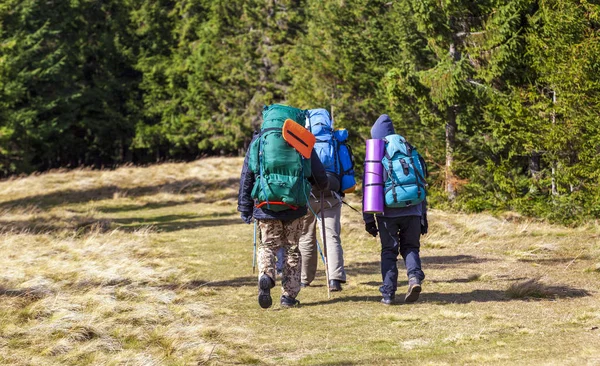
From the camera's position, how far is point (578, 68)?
49.5 ft

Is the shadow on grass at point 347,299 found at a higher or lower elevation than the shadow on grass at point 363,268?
higher

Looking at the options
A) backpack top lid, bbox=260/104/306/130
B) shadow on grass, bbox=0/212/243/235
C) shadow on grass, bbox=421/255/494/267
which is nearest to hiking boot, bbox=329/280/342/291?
backpack top lid, bbox=260/104/306/130

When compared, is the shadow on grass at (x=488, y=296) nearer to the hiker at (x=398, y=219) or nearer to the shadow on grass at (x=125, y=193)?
the hiker at (x=398, y=219)

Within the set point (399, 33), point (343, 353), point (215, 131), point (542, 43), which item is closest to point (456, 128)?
point (399, 33)

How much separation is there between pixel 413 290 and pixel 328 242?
155 cm

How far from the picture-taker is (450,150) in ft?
67.3

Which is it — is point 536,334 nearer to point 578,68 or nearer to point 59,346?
point 59,346

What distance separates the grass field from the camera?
652 centimetres

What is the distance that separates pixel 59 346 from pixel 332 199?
13.8 feet

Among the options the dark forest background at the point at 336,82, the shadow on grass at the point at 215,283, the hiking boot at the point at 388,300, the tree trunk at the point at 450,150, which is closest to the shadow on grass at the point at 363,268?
the shadow on grass at the point at 215,283

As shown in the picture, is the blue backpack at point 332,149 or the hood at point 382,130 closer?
the hood at point 382,130

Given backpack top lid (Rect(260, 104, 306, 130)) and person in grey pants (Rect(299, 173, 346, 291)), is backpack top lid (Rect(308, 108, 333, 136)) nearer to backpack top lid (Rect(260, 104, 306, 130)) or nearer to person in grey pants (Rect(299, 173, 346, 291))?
person in grey pants (Rect(299, 173, 346, 291))

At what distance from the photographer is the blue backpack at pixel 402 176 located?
864cm

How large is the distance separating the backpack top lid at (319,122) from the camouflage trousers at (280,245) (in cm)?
132
